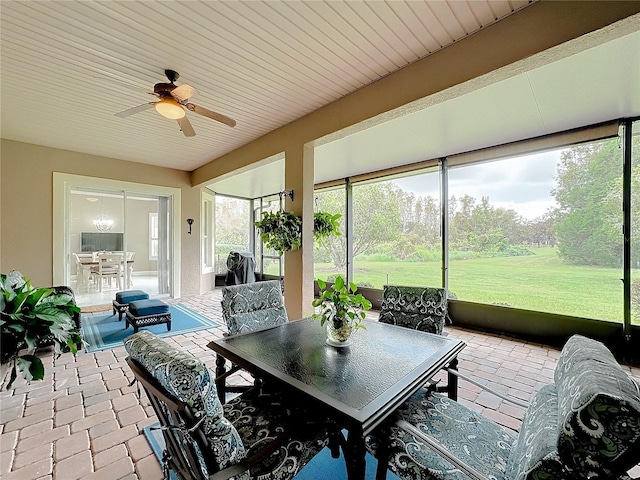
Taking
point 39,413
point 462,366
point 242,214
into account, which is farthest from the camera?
point 242,214

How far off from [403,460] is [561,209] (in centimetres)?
422

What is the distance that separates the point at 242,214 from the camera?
8844mm

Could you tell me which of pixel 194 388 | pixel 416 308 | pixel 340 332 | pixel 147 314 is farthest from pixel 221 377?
pixel 147 314

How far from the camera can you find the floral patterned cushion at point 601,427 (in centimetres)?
68

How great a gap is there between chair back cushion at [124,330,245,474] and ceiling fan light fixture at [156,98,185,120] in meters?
2.38

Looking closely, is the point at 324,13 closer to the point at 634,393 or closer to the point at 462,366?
the point at 634,393

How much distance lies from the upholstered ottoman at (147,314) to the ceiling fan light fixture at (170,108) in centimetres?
279

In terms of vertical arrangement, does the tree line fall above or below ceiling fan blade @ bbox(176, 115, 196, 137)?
below

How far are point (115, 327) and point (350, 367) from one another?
4.54 meters

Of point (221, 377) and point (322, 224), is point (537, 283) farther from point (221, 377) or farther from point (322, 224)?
point (221, 377)

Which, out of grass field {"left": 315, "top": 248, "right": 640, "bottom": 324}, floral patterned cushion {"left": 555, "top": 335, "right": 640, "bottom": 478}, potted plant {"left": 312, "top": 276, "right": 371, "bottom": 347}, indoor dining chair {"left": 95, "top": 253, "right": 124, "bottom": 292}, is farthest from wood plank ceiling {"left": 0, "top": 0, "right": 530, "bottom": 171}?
grass field {"left": 315, "top": 248, "right": 640, "bottom": 324}

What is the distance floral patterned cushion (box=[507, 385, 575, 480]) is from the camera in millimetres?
783

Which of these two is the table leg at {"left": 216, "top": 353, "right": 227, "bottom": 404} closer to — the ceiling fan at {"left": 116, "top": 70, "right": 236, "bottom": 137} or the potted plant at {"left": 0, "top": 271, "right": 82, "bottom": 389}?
the potted plant at {"left": 0, "top": 271, "right": 82, "bottom": 389}

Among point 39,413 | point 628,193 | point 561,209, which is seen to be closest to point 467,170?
point 561,209
